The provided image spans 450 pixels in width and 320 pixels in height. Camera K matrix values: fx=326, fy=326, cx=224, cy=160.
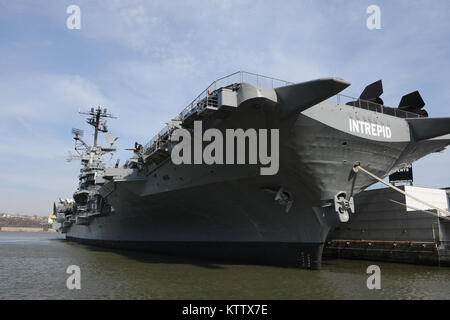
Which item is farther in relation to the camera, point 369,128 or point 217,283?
point 369,128

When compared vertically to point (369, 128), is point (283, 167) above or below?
below

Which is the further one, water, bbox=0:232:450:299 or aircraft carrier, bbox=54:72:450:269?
aircraft carrier, bbox=54:72:450:269

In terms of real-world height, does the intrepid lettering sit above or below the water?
above

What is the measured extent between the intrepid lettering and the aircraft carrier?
4 cm

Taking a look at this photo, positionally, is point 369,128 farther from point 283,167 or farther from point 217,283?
point 217,283

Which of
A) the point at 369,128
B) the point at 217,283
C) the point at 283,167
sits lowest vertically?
the point at 217,283

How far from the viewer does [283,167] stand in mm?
11453

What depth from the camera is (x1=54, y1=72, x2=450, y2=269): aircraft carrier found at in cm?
1030

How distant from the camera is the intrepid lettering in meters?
11.3

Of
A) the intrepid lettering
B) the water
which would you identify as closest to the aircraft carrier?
the intrepid lettering

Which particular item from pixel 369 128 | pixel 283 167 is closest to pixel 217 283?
pixel 283 167

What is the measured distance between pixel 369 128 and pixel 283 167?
3402mm

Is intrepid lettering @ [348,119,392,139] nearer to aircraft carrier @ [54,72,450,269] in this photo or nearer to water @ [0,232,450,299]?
aircraft carrier @ [54,72,450,269]
